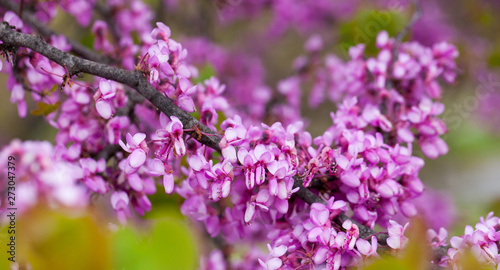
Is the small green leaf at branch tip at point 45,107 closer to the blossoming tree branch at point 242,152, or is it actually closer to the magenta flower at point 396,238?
the blossoming tree branch at point 242,152

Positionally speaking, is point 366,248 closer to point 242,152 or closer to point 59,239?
point 242,152

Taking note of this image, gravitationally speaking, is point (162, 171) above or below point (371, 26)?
below

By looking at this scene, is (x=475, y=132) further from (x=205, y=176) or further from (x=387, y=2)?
(x=205, y=176)

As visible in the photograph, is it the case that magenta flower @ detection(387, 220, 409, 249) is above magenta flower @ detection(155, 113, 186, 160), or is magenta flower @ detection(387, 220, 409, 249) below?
below

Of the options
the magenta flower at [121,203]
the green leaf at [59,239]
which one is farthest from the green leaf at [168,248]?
the magenta flower at [121,203]

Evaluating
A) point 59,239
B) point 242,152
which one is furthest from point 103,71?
point 59,239

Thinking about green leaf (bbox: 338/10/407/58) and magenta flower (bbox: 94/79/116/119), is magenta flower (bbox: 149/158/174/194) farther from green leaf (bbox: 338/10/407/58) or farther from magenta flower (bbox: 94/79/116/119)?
green leaf (bbox: 338/10/407/58)

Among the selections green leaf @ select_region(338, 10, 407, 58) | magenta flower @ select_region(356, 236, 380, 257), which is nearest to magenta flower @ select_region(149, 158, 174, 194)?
magenta flower @ select_region(356, 236, 380, 257)
